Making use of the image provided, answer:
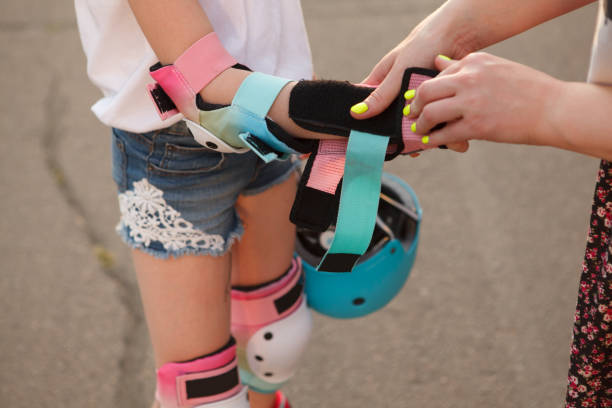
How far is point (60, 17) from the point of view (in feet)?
15.0

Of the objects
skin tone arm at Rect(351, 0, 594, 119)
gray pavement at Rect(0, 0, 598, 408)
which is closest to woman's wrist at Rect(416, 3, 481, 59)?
skin tone arm at Rect(351, 0, 594, 119)

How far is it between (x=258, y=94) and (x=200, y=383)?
2.22ft

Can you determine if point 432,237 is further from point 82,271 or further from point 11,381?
point 11,381

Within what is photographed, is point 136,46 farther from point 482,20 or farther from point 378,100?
point 482,20

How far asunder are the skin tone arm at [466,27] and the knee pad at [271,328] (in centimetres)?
73

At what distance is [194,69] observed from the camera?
1130 millimetres

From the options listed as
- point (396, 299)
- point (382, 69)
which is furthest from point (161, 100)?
point (396, 299)

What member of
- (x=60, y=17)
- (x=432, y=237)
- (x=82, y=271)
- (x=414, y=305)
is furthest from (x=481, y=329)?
(x=60, y=17)

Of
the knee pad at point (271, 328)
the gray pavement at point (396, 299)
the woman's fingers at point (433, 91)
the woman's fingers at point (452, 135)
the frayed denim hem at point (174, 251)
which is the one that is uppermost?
the woman's fingers at point (433, 91)

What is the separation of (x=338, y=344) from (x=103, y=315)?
0.91 m

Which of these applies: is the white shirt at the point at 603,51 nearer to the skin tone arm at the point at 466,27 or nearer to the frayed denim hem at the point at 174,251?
the skin tone arm at the point at 466,27

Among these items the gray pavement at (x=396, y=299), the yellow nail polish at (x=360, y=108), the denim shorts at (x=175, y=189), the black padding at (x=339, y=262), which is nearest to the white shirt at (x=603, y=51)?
the yellow nail polish at (x=360, y=108)

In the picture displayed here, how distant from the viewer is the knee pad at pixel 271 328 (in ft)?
5.53

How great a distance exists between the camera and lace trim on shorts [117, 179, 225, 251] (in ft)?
4.50
